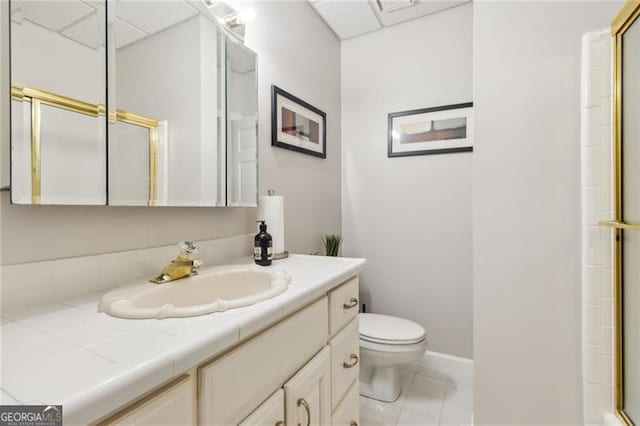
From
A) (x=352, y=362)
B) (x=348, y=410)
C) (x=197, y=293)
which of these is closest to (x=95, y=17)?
(x=197, y=293)

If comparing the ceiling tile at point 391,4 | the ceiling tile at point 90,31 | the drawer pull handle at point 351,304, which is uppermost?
the ceiling tile at point 391,4

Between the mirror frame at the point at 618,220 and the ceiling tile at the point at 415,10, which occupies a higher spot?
the ceiling tile at the point at 415,10

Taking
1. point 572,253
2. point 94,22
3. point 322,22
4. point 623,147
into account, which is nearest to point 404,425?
point 572,253

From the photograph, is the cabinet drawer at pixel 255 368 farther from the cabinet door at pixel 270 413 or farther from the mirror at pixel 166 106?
the mirror at pixel 166 106

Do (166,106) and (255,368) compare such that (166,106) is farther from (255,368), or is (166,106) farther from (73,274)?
(255,368)

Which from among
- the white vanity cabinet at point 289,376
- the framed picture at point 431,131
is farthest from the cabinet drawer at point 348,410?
the framed picture at point 431,131

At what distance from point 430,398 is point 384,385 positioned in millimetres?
283

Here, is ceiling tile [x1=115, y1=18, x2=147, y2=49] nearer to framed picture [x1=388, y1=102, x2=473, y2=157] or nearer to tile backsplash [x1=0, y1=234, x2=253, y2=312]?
tile backsplash [x1=0, y1=234, x2=253, y2=312]

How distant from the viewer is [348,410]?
109cm

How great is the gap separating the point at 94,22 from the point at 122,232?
0.60 metres

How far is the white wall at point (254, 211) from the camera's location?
0.72 meters

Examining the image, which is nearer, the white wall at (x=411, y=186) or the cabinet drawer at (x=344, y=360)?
the cabinet drawer at (x=344, y=360)

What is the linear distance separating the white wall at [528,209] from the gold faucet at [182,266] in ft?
3.90

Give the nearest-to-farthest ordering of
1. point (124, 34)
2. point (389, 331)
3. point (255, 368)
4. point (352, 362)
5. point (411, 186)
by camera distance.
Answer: point (255, 368)
point (124, 34)
point (352, 362)
point (389, 331)
point (411, 186)
